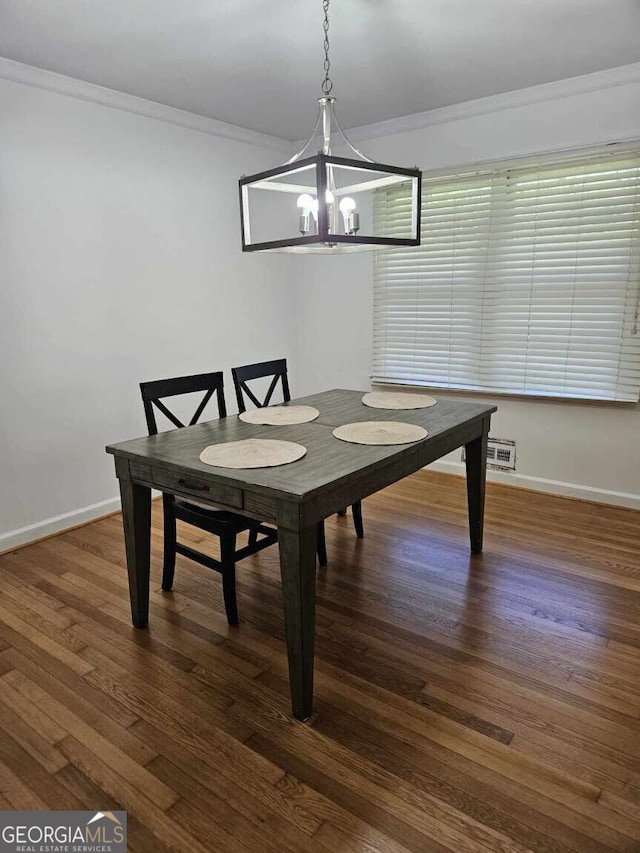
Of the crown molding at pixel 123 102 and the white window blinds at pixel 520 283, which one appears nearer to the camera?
the crown molding at pixel 123 102

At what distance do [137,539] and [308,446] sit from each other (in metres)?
0.78

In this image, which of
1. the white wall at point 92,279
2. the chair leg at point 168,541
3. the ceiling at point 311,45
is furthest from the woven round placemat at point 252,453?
the ceiling at point 311,45

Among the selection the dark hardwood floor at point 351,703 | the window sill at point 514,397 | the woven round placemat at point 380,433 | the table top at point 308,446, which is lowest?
the dark hardwood floor at point 351,703

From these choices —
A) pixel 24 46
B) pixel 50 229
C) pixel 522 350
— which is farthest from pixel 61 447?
pixel 522 350

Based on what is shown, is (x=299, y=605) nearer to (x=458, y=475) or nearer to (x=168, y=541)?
(x=168, y=541)

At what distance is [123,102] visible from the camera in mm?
3160

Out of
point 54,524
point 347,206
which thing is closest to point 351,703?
point 347,206

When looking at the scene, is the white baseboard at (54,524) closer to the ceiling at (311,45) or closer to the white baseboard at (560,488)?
the white baseboard at (560,488)

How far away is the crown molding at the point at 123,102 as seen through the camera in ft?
9.00

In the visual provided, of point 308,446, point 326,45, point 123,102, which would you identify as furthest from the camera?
point 123,102

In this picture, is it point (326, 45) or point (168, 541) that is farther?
point (326, 45)

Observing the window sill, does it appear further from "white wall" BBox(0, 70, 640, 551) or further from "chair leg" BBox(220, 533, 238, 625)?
"chair leg" BBox(220, 533, 238, 625)

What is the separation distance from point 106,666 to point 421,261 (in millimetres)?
3206

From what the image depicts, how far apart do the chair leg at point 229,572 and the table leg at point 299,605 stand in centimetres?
52
